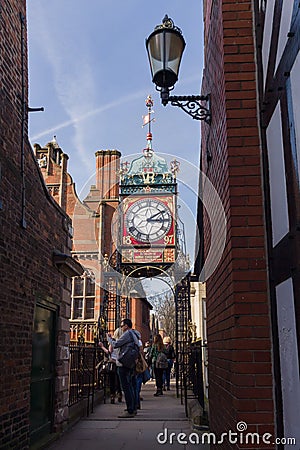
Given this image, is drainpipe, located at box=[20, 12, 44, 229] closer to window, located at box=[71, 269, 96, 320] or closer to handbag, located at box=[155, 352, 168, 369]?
handbag, located at box=[155, 352, 168, 369]

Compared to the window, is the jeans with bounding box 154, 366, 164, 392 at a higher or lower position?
lower

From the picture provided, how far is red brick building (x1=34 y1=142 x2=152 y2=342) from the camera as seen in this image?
1975 cm

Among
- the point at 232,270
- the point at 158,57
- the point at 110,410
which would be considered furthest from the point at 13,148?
the point at 110,410

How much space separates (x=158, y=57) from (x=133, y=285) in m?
15.4

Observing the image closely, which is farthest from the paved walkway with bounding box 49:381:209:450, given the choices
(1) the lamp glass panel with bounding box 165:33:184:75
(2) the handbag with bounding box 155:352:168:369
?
(1) the lamp glass panel with bounding box 165:33:184:75

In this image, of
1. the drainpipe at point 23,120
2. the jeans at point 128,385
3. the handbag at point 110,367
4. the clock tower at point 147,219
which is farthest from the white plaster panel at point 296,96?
the clock tower at point 147,219

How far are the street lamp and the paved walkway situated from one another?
15.0ft

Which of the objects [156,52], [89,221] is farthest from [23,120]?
[89,221]

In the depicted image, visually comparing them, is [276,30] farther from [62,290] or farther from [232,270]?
[62,290]

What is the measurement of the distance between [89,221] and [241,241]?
734 inches

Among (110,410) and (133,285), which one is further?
(133,285)

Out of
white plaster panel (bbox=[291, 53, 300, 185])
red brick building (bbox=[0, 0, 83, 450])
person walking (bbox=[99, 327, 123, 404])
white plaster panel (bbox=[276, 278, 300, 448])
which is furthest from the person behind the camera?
person walking (bbox=[99, 327, 123, 404])

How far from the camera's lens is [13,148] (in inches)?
234

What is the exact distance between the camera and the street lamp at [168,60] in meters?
4.77
